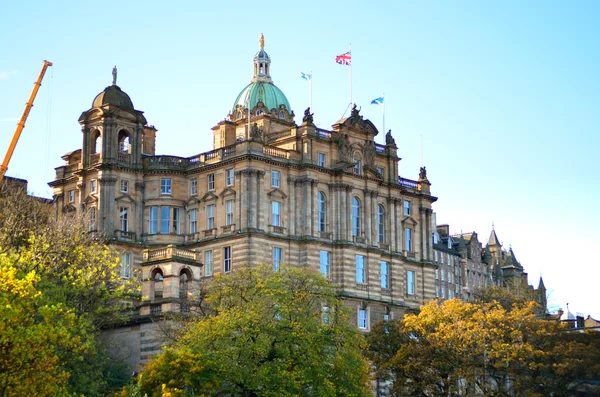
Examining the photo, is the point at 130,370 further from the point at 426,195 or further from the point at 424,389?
the point at 426,195

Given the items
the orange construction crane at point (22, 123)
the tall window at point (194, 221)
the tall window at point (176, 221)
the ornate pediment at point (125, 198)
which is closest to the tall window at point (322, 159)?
the tall window at point (194, 221)

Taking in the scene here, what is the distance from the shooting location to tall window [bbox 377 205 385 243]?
383 ft

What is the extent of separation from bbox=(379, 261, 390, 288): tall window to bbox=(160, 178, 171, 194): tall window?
2228 cm

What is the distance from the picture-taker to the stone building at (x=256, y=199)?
351 feet

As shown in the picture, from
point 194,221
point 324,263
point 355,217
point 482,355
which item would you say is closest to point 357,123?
point 355,217

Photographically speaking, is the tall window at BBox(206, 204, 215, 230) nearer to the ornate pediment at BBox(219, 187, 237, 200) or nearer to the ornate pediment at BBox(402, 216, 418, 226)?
Answer: the ornate pediment at BBox(219, 187, 237, 200)

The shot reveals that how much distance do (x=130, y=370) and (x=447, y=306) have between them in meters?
26.5

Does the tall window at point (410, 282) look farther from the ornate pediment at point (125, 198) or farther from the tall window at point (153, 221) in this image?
the ornate pediment at point (125, 198)

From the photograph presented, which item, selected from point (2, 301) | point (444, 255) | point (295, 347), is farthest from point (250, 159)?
point (444, 255)

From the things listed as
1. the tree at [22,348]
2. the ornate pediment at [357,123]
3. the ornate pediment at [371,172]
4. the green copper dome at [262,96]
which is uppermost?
the green copper dome at [262,96]

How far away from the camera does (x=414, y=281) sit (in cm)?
12150

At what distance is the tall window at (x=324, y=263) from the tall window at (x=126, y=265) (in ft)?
58.9

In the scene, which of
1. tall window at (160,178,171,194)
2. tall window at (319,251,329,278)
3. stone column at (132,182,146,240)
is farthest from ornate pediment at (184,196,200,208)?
tall window at (319,251,329,278)

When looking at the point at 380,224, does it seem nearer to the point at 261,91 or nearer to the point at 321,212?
the point at 321,212
